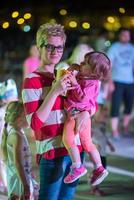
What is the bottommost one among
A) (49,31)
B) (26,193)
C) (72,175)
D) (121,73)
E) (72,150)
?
(26,193)

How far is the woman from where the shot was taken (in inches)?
132

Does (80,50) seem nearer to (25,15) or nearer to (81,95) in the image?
(25,15)

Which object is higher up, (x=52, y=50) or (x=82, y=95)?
(x=52, y=50)

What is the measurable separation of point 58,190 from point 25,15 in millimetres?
1791

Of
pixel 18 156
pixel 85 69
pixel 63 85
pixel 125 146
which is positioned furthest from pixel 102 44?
pixel 63 85

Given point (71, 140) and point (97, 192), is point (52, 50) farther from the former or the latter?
point (97, 192)

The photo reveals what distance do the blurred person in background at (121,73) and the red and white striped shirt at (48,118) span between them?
5384mm

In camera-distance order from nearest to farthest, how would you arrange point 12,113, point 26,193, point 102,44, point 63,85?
point 63,85 → point 26,193 → point 12,113 → point 102,44

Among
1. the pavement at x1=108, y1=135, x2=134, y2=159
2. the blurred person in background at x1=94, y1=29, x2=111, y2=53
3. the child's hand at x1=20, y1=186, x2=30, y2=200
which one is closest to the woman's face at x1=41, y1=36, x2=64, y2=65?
the child's hand at x1=20, y1=186, x2=30, y2=200

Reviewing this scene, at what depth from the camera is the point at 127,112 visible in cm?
933

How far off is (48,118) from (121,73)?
18.7 ft

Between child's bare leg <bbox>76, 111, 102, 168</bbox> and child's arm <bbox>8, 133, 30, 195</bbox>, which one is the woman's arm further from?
child's arm <bbox>8, 133, 30, 195</bbox>

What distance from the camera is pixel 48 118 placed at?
3369 mm

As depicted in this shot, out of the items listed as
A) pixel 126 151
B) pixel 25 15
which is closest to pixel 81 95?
pixel 25 15
